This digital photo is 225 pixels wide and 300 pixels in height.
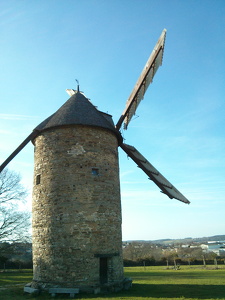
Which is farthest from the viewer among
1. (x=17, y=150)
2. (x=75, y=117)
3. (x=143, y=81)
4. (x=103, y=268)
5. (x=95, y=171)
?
(x=143, y=81)

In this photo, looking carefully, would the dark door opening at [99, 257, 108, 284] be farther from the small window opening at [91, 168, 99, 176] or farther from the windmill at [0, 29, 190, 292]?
the small window opening at [91, 168, 99, 176]

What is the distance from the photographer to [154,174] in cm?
1330

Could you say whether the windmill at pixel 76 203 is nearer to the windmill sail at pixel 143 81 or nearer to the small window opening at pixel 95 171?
the small window opening at pixel 95 171

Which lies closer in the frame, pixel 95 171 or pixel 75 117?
pixel 95 171

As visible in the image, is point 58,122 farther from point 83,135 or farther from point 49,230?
point 49,230

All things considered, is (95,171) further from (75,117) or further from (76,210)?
(75,117)

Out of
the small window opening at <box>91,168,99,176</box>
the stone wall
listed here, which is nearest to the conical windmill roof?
the stone wall

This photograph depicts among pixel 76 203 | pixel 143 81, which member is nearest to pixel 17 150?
pixel 76 203

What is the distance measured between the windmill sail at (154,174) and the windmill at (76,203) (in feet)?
4.85

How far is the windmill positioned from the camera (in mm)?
9570

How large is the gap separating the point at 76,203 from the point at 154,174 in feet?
15.7

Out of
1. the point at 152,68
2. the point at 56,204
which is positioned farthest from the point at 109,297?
the point at 152,68

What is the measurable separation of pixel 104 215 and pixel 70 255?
1876mm

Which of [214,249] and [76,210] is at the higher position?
[76,210]
